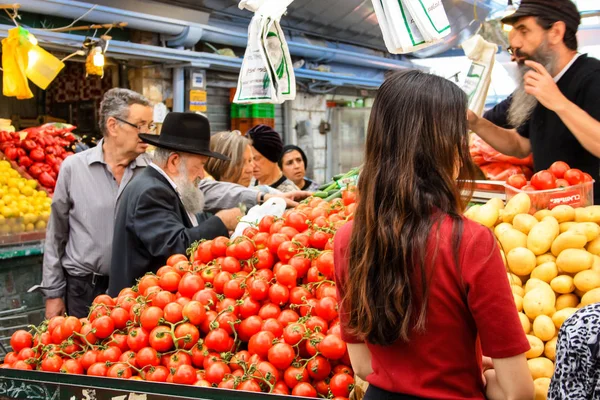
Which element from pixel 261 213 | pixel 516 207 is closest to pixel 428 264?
pixel 516 207

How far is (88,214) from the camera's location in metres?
→ 4.18

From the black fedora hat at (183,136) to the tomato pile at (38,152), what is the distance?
135 inches

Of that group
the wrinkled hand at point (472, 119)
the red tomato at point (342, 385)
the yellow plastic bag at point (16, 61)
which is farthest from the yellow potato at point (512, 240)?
the yellow plastic bag at point (16, 61)

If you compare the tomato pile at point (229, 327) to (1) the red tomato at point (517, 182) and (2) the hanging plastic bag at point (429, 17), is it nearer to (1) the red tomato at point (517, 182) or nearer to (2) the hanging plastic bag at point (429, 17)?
(1) the red tomato at point (517, 182)

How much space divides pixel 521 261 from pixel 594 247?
0.32 meters

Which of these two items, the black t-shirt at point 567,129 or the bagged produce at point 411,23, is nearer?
the bagged produce at point 411,23

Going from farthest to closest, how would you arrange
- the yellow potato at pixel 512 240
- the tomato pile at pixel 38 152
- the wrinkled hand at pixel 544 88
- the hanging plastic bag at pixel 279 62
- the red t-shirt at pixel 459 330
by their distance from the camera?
the tomato pile at pixel 38 152
the hanging plastic bag at pixel 279 62
the wrinkled hand at pixel 544 88
the yellow potato at pixel 512 240
the red t-shirt at pixel 459 330

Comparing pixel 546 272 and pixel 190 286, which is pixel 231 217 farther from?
pixel 546 272

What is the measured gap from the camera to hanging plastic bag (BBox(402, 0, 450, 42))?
281 centimetres

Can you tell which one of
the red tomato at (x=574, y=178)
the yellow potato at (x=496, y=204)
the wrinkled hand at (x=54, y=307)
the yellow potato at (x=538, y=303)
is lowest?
the wrinkled hand at (x=54, y=307)

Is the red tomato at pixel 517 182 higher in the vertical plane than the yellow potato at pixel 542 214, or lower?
higher

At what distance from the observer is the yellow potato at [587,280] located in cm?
238

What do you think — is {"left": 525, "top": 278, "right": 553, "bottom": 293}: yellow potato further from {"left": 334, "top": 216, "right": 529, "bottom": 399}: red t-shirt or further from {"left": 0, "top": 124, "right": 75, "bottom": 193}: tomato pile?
{"left": 0, "top": 124, "right": 75, "bottom": 193}: tomato pile

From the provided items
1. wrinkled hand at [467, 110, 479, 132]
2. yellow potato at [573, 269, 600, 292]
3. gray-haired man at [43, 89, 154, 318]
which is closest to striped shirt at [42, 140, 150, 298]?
gray-haired man at [43, 89, 154, 318]
